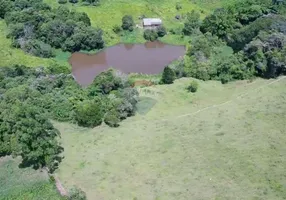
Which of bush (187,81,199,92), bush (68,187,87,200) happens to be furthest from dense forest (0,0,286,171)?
bush (68,187,87,200)

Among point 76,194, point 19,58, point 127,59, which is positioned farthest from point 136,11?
point 76,194

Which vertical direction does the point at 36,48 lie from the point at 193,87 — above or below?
above

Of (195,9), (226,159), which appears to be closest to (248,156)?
(226,159)

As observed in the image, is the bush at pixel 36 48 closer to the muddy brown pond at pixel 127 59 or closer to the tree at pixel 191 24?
the muddy brown pond at pixel 127 59

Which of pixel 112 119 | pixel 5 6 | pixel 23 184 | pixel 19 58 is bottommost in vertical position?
pixel 23 184

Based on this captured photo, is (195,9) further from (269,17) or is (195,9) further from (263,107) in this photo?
(263,107)

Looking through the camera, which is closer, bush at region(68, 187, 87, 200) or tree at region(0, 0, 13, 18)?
bush at region(68, 187, 87, 200)

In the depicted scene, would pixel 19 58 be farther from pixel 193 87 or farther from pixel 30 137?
pixel 30 137

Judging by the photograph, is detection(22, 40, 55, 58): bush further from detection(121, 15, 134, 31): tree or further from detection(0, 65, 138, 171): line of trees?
detection(121, 15, 134, 31): tree
